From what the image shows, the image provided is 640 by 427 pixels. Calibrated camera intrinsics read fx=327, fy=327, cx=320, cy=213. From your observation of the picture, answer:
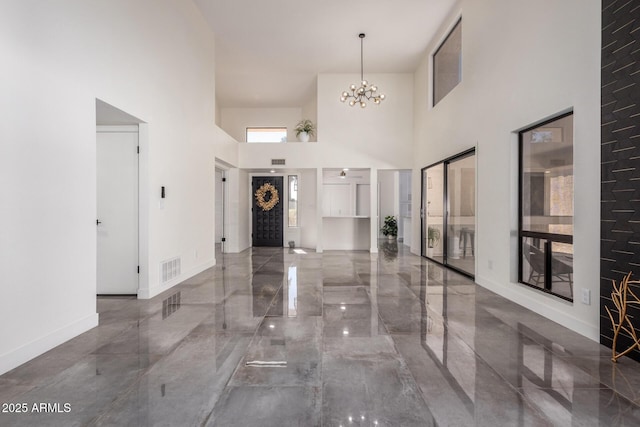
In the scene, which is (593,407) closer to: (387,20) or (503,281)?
(503,281)

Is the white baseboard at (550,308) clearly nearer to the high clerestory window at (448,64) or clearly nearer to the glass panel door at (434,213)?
the glass panel door at (434,213)

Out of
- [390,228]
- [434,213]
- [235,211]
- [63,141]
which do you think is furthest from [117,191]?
[390,228]

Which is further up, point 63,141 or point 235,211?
point 63,141

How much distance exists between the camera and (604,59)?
2.63 meters

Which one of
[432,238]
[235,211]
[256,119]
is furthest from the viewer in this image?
[256,119]

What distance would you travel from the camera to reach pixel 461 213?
18.3 feet

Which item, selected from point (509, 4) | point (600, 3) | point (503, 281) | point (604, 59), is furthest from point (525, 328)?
point (509, 4)

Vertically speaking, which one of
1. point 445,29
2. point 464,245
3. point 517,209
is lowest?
point 464,245

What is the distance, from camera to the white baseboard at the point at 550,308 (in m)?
2.79

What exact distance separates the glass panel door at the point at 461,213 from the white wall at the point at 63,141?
4.55 m

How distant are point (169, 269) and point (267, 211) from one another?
17.4 ft

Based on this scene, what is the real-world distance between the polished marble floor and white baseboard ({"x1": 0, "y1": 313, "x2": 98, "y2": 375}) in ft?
0.21

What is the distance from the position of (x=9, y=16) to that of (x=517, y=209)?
5.05 meters

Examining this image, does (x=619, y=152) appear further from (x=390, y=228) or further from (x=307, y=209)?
(x=390, y=228)
